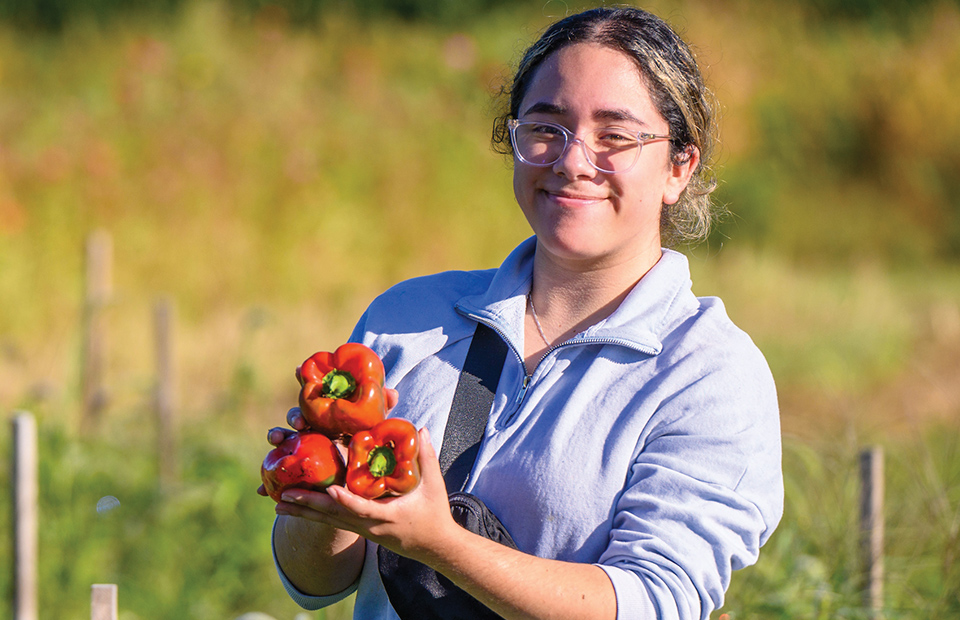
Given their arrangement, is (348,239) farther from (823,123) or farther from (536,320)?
(823,123)

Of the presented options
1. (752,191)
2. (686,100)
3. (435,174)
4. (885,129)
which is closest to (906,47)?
(885,129)

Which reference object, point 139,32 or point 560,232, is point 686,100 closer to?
point 560,232

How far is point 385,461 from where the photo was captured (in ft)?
4.25

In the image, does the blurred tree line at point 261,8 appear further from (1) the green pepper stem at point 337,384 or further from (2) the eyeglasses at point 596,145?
(1) the green pepper stem at point 337,384

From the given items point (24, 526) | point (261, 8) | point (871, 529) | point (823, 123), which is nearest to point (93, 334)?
point (24, 526)

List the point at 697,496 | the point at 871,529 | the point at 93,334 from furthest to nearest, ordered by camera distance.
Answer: the point at 93,334
the point at 871,529
the point at 697,496

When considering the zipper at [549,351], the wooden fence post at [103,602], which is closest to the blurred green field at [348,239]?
the zipper at [549,351]

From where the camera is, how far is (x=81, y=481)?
4.12 m

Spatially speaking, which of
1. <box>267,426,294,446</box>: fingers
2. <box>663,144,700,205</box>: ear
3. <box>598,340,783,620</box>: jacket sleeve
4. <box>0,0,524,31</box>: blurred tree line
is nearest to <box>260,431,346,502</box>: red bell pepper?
<box>267,426,294,446</box>: fingers

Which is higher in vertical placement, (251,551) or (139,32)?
(139,32)

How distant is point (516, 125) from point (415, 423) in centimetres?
51

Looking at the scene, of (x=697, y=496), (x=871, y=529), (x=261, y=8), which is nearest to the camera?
(x=697, y=496)

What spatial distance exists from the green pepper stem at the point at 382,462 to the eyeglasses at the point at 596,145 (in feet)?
1.77

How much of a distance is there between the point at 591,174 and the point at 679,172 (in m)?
0.22
